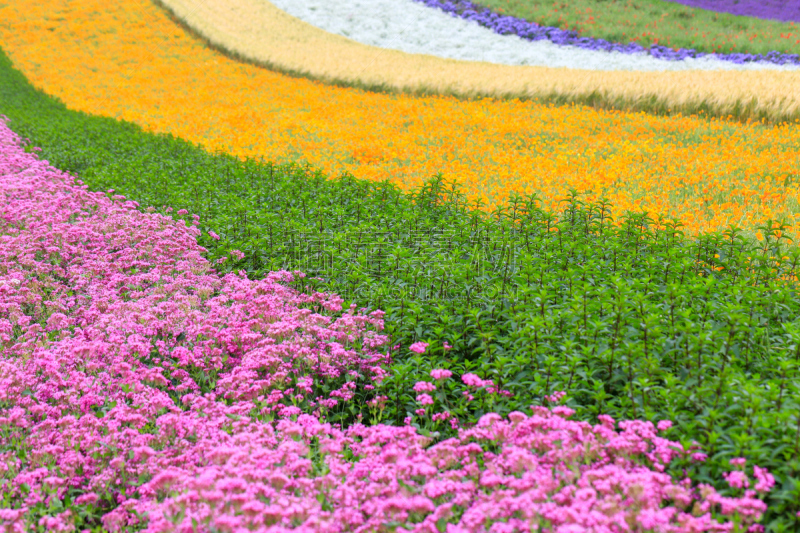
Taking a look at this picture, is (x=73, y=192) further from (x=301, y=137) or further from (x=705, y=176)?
(x=705, y=176)

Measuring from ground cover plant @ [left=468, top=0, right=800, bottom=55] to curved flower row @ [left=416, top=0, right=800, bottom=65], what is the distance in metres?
0.43

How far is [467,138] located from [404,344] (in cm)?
942

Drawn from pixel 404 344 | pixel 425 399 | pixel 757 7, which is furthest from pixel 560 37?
pixel 425 399

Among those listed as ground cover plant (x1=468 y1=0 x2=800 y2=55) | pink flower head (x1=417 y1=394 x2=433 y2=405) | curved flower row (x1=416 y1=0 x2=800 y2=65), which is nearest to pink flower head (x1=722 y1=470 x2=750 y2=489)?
pink flower head (x1=417 y1=394 x2=433 y2=405)

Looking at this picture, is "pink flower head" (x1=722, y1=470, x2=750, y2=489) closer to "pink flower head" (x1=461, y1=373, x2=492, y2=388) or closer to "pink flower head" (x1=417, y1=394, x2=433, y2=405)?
"pink flower head" (x1=461, y1=373, x2=492, y2=388)

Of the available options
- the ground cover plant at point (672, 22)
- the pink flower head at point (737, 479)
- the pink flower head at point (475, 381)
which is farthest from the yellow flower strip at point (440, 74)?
the pink flower head at point (737, 479)

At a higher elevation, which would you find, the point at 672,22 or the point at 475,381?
the point at 672,22

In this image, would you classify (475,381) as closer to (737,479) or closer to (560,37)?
(737,479)

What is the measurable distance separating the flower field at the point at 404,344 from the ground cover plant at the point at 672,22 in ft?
51.5

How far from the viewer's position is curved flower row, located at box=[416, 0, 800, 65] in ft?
78.0

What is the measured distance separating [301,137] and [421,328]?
1068cm

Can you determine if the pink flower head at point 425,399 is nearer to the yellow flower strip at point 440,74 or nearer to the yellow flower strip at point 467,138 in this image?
the yellow flower strip at point 467,138

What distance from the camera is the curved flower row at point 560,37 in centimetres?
2378

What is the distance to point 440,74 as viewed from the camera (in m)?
20.4
